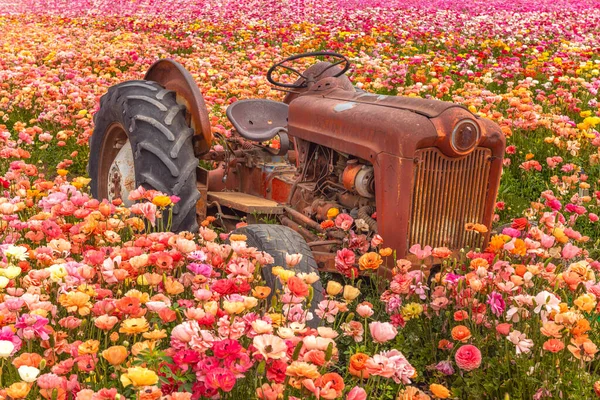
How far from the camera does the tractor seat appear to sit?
4.95m

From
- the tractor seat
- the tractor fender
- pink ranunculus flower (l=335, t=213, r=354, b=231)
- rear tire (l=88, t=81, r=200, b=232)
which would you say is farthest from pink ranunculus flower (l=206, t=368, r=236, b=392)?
the tractor seat

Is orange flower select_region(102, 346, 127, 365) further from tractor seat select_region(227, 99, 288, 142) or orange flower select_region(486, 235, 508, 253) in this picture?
tractor seat select_region(227, 99, 288, 142)

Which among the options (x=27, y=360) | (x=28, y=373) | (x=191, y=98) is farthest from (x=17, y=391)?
(x=191, y=98)

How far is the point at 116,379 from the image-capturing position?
235cm

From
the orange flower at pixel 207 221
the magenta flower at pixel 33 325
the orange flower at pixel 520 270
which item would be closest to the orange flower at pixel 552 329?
the orange flower at pixel 520 270

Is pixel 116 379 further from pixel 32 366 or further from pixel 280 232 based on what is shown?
pixel 280 232

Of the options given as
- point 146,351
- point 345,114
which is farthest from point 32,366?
point 345,114

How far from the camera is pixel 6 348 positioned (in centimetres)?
191

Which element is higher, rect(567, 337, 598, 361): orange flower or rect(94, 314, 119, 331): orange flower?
rect(94, 314, 119, 331): orange flower

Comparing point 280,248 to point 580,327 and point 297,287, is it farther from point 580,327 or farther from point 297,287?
point 580,327

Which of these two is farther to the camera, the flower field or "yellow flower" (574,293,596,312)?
"yellow flower" (574,293,596,312)

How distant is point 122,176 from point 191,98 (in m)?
0.72

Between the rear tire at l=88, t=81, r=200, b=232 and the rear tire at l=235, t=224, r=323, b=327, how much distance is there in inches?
28.9

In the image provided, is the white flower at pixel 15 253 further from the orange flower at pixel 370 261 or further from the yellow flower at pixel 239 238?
the orange flower at pixel 370 261
